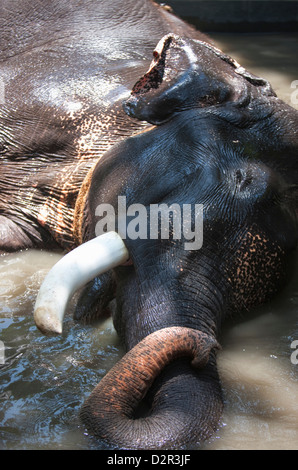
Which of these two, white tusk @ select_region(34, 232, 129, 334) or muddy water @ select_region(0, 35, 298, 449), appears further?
white tusk @ select_region(34, 232, 129, 334)

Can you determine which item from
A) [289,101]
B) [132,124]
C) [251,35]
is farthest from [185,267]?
[251,35]

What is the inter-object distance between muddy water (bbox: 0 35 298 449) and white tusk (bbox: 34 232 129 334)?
0.31 meters

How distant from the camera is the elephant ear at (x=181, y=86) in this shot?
3367 millimetres

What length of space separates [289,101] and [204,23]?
3083 millimetres

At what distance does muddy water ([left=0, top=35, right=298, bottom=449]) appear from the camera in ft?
7.98

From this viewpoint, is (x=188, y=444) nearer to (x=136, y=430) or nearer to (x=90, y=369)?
(x=136, y=430)

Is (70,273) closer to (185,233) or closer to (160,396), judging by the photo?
(185,233)

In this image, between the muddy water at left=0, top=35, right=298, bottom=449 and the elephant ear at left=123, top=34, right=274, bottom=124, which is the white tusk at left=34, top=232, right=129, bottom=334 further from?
the elephant ear at left=123, top=34, right=274, bottom=124

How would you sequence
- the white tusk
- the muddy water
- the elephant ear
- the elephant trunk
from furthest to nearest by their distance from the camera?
the elephant ear → the white tusk → the muddy water → the elephant trunk

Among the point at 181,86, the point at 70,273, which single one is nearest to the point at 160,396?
the point at 70,273

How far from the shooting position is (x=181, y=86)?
3.37 meters

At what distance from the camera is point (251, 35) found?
8.18 metres

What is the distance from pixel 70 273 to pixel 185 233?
49 cm

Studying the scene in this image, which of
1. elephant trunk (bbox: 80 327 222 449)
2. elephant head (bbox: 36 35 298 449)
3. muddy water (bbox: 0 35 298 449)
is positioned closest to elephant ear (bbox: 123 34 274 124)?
elephant head (bbox: 36 35 298 449)
